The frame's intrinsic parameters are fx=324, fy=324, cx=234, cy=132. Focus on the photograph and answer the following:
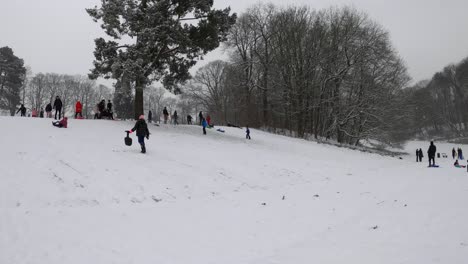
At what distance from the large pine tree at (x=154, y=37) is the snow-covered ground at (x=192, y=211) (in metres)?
7.04

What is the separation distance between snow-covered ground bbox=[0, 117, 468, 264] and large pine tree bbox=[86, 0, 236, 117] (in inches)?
277

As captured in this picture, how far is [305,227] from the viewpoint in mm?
7480

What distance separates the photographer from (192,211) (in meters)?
8.67

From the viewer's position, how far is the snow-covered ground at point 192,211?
18.2ft

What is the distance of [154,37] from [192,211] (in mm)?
14444

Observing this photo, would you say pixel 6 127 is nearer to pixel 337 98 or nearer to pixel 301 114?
pixel 301 114

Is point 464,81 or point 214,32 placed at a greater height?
point 464,81

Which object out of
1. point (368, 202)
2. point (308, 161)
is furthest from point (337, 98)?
point (368, 202)

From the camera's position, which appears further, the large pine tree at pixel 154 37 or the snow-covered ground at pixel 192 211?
the large pine tree at pixel 154 37

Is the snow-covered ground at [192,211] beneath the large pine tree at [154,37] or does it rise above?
beneath

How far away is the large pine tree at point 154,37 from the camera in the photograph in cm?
2023

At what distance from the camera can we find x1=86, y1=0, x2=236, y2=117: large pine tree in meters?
20.2

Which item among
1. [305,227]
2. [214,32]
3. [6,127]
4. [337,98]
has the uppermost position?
[214,32]

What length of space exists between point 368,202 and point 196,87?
188 feet
